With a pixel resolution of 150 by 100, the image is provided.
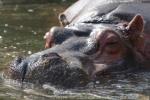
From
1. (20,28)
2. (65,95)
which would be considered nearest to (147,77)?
(65,95)

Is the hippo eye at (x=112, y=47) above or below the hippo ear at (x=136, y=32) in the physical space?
below

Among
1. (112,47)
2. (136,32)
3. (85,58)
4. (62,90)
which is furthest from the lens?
(136,32)

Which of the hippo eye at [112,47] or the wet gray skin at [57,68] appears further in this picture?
the hippo eye at [112,47]

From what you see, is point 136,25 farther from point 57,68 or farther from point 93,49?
point 57,68

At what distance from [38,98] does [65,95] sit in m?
0.23

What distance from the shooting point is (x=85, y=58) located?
511 cm

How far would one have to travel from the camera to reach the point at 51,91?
4684 mm

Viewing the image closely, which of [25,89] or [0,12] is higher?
[0,12]

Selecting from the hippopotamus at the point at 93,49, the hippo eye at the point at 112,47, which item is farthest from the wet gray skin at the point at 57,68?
the hippo eye at the point at 112,47

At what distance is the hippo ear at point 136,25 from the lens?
5453 millimetres

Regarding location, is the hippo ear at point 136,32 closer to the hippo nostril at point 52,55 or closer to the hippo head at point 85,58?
the hippo head at point 85,58

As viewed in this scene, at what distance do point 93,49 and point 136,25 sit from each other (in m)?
0.54

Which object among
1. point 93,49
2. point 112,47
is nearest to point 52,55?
point 93,49

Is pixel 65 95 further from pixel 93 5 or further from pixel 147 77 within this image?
pixel 93 5
